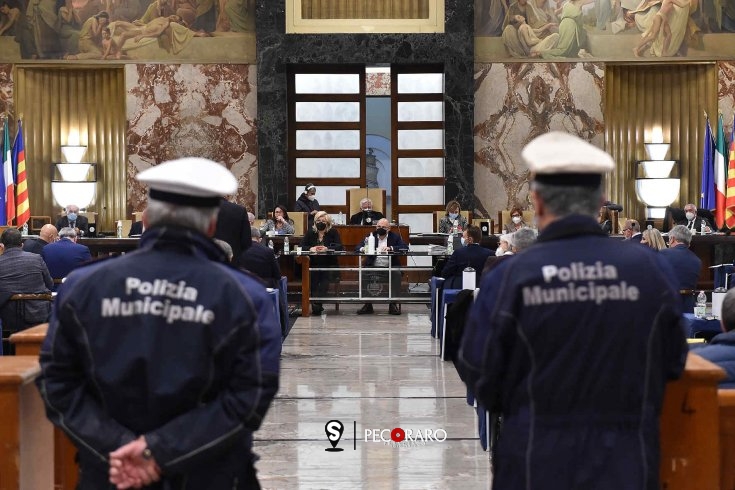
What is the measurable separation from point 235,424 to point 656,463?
1.07 meters

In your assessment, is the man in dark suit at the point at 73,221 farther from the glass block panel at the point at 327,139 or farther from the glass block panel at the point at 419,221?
the glass block panel at the point at 419,221

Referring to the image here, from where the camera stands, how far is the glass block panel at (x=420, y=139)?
20.6 m

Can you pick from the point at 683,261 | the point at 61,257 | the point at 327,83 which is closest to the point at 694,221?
the point at 327,83

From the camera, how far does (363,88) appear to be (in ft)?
66.9

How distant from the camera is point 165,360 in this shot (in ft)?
8.70

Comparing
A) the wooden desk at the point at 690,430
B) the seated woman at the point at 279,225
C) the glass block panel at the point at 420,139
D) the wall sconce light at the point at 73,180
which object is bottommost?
the wooden desk at the point at 690,430

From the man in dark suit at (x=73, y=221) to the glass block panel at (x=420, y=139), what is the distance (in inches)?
241

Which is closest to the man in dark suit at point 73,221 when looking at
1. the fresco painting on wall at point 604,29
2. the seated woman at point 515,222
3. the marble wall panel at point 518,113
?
the seated woman at point 515,222

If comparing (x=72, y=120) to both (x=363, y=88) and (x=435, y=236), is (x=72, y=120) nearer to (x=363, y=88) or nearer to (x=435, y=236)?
(x=363, y=88)

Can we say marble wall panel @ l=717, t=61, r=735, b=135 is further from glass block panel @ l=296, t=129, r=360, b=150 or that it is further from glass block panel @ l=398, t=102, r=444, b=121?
glass block panel @ l=296, t=129, r=360, b=150

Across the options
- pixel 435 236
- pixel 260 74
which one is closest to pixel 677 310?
pixel 435 236

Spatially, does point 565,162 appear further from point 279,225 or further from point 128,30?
point 128,30

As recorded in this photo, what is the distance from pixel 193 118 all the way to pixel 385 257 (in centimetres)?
689

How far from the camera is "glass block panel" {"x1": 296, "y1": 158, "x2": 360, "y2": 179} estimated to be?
20.5 m
